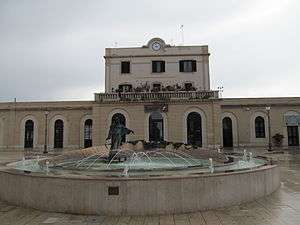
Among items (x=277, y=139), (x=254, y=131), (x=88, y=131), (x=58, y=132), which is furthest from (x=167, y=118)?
(x=58, y=132)

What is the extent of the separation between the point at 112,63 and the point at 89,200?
30312mm

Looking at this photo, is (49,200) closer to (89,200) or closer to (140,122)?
(89,200)

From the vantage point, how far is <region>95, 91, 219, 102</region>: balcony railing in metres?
32.5

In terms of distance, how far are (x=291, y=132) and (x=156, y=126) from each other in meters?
15.4

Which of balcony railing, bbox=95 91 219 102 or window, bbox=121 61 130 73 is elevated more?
window, bbox=121 61 130 73

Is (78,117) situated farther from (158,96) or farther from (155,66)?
(158,96)

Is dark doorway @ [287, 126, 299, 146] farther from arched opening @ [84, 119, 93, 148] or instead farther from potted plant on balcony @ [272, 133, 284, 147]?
arched opening @ [84, 119, 93, 148]

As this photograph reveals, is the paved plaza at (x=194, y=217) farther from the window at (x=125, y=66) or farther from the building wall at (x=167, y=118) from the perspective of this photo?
A: the window at (x=125, y=66)

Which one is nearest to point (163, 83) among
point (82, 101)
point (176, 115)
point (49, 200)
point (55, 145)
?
point (176, 115)

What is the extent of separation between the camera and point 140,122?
32969mm

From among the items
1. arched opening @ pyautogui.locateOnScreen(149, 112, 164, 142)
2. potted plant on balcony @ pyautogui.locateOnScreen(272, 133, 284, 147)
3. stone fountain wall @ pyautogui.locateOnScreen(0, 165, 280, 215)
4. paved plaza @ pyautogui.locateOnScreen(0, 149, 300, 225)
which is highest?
arched opening @ pyautogui.locateOnScreen(149, 112, 164, 142)

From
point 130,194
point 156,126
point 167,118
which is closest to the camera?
point 130,194

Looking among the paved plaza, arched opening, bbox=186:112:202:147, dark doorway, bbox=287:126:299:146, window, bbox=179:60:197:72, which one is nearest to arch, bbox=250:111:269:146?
dark doorway, bbox=287:126:299:146

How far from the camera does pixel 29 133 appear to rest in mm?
38344
